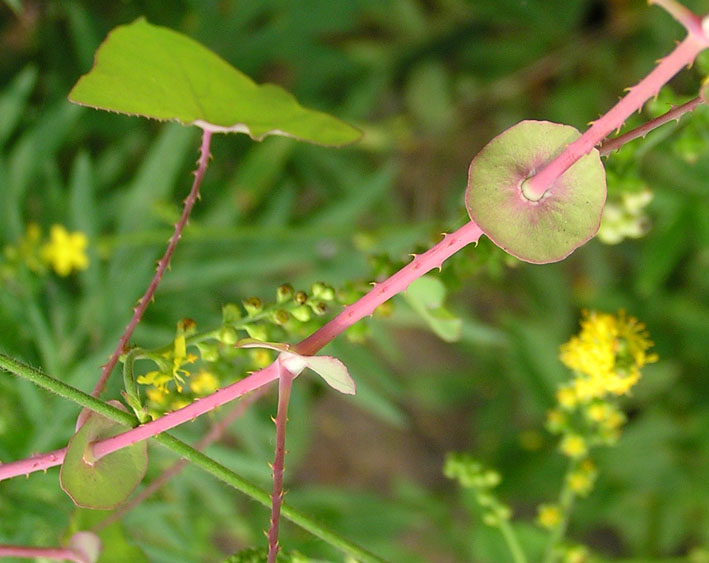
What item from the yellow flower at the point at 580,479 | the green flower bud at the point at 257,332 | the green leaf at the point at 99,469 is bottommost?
the green leaf at the point at 99,469

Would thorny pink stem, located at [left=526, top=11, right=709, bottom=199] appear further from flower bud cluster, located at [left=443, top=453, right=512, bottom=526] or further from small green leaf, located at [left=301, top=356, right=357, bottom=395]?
flower bud cluster, located at [left=443, top=453, right=512, bottom=526]

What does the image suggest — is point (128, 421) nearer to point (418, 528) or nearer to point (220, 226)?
point (220, 226)

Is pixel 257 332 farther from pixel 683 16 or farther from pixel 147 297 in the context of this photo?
pixel 683 16

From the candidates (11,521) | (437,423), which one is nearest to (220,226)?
(11,521)

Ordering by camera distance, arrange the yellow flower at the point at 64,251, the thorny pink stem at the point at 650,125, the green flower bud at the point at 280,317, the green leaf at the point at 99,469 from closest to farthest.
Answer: the thorny pink stem at the point at 650,125 < the green leaf at the point at 99,469 < the green flower bud at the point at 280,317 < the yellow flower at the point at 64,251

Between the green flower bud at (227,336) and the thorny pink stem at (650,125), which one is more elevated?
the thorny pink stem at (650,125)

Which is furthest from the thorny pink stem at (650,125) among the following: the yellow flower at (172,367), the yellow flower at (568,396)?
the yellow flower at (568,396)

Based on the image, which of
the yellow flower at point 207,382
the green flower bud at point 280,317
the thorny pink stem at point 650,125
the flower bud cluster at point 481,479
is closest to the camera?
the thorny pink stem at point 650,125

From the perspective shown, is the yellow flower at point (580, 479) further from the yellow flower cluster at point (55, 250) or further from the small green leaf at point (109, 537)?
the yellow flower cluster at point (55, 250)
